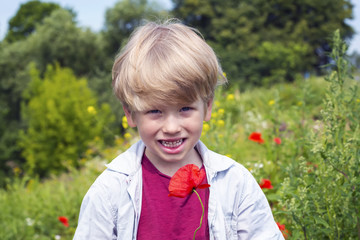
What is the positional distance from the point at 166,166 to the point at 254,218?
1.37ft

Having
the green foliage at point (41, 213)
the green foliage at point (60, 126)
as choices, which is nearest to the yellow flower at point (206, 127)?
the green foliage at point (41, 213)

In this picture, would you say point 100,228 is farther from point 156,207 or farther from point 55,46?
point 55,46

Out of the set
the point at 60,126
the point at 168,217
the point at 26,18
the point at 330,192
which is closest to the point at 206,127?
the point at 330,192

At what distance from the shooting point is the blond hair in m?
1.46

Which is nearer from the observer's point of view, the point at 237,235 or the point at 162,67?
the point at 162,67

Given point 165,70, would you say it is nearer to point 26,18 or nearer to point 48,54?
point 48,54

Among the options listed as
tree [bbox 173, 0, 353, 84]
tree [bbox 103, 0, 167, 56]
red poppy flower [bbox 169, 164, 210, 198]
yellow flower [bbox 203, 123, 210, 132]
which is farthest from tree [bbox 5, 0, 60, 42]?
red poppy flower [bbox 169, 164, 210, 198]

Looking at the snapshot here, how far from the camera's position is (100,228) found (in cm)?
153

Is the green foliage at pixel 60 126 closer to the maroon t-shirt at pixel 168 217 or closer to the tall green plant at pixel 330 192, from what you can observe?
the tall green plant at pixel 330 192

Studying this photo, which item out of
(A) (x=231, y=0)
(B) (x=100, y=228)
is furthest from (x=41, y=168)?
(A) (x=231, y=0)

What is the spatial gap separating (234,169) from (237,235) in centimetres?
27

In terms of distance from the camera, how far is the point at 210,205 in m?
1.58

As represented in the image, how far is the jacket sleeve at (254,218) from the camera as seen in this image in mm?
1572

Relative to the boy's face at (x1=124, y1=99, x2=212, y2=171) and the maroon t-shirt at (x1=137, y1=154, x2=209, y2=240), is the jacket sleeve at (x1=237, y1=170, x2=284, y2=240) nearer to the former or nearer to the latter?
the maroon t-shirt at (x1=137, y1=154, x2=209, y2=240)
